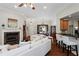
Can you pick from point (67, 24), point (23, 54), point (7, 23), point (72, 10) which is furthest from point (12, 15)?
point (67, 24)

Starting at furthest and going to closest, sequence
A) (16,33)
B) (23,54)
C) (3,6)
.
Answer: (16,33) → (3,6) → (23,54)

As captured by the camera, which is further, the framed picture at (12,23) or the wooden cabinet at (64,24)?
the wooden cabinet at (64,24)

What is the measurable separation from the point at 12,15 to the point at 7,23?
360 mm

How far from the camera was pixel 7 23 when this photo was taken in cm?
478

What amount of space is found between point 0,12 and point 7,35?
3.64 feet

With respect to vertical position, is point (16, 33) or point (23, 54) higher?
point (16, 33)

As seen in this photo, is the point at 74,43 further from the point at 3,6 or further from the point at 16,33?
the point at 3,6

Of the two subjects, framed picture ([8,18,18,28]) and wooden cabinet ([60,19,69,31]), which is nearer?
framed picture ([8,18,18,28])

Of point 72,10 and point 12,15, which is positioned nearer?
point 12,15

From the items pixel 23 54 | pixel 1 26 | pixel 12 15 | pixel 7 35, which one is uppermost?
pixel 12 15

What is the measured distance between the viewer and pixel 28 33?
16.6 ft

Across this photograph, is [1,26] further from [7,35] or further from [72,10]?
[72,10]

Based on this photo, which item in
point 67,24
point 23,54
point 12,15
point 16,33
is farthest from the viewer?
point 67,24

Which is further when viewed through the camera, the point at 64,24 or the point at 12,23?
the point at 64,24
